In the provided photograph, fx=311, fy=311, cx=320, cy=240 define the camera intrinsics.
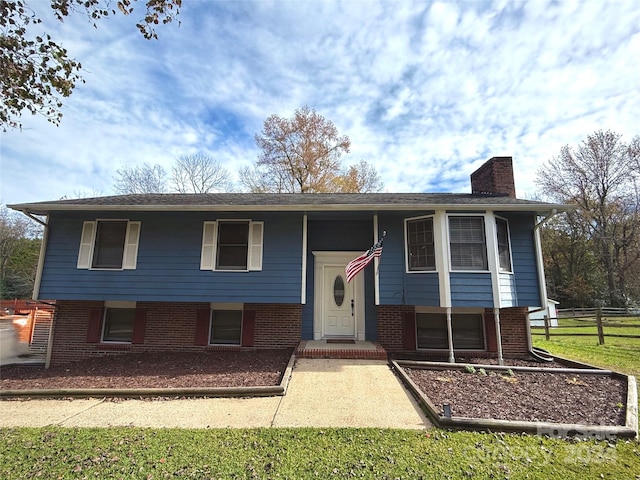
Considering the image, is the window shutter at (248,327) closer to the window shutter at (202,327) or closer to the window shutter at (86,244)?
the window shutter at (202,327)

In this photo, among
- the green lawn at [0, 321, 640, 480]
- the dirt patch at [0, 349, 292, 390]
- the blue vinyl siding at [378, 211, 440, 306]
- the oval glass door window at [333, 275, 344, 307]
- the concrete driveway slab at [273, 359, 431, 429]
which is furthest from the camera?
the oval glass door window at [333, 275, 344, 307]

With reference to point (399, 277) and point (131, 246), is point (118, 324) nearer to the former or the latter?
point (131, 246)

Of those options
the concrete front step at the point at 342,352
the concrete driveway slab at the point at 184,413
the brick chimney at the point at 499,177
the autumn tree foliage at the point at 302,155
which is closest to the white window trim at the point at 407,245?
the concrete front step at the point at 342,352

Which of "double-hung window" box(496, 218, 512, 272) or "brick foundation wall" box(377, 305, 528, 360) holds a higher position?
"double-hung window" box(496, 218, 512, 272)

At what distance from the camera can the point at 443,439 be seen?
376 centimetres

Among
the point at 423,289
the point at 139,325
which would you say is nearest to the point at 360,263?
the point at 423,289

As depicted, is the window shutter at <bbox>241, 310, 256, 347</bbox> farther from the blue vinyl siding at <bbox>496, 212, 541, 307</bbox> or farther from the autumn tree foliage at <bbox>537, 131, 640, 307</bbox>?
the autumn tree foliage at <bbox>537, 131, 640, 307</bbox>

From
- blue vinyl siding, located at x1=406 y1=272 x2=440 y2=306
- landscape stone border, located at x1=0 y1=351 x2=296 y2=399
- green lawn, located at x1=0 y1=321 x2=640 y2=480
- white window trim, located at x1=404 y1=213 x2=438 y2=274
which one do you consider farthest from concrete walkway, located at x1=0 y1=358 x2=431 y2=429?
white window trim, located at x1=404 y1=213 x2=438 y2=274

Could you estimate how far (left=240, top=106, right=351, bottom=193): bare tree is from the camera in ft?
71.7

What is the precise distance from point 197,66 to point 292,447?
8.93m

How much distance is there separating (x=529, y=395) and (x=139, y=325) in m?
9.31

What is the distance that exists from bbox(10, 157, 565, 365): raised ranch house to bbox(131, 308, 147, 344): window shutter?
28 mm

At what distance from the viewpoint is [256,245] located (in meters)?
8.16

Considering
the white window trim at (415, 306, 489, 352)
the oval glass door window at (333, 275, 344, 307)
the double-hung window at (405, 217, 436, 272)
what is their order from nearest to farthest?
the double-hung window at (405, 217, 436, 272) → the white window trim at (415, 306, 489, 352) → the oval glass door window at (333, 275, 344, 307)
